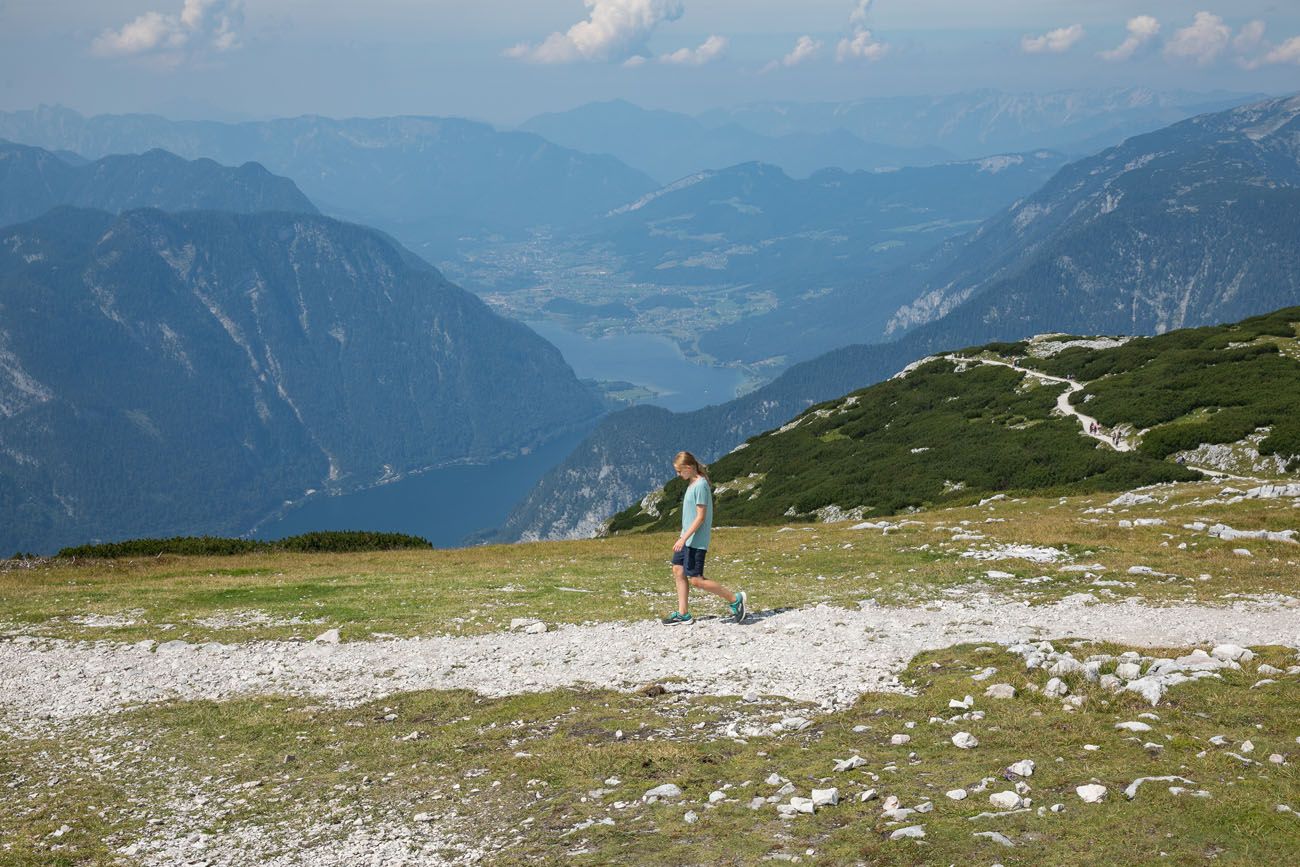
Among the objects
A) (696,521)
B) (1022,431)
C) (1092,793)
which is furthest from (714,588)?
(1022,431)

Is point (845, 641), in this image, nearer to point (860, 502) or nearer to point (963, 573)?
point (963, 573)

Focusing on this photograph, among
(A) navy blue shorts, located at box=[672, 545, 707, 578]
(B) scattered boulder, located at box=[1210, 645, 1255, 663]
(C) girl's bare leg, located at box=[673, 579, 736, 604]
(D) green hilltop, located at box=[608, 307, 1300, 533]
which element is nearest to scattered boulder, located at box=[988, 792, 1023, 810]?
(B) scattered boulder, located at box=[1210, 645, 1255, 663]

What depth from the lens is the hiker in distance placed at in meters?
20.8

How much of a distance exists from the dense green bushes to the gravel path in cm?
2150

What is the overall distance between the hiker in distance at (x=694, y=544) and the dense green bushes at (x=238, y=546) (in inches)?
1053

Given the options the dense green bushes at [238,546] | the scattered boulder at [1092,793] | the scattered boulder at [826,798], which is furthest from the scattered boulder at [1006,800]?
the dense green bushes at [238,546]

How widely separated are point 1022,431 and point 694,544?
50775 mm

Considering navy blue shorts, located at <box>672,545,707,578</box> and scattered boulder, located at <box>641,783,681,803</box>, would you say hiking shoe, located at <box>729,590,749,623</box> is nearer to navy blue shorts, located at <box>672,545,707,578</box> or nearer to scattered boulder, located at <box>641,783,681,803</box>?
navy blue shorts, located at <box>672,545,707,578</box>

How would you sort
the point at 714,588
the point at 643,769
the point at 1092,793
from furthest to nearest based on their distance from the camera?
1. the point at 714,588
2. the point at 643,769
3. the point at 1092,793

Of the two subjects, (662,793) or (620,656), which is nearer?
(662,793)

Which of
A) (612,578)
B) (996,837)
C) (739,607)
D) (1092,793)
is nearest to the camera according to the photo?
(996,837)

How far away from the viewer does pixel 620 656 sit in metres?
19.0

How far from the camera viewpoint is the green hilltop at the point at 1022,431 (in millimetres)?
52969

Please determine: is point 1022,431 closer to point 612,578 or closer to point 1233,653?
point 612,578
